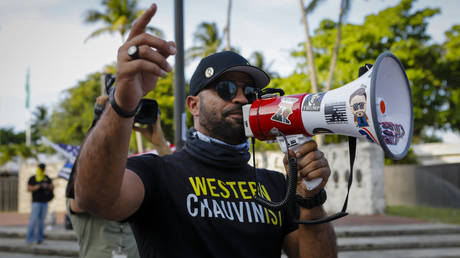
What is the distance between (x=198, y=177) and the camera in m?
1.90

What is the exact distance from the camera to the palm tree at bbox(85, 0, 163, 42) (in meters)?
23.4

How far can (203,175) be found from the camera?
1.92 meters

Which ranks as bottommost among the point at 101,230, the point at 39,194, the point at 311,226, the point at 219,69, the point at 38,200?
the point at 38,200

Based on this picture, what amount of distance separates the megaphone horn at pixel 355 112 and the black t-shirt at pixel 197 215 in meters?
0.29

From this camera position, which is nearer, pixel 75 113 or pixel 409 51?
pixel 409 51

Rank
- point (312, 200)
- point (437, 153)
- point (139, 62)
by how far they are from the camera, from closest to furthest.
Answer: point (139, 62), point (312, 200), point (437, 153)

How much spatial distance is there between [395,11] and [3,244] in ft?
65.5

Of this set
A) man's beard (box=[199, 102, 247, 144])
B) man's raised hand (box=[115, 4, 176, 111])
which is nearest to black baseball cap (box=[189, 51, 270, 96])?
man's beard (box=[199, 102, 247, 144])

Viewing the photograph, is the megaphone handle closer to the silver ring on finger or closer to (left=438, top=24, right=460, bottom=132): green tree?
the silver ring on finger

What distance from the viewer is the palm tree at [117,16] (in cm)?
2342

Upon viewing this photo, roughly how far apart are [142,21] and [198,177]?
84cm

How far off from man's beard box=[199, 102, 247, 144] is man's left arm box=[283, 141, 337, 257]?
12.9 inches

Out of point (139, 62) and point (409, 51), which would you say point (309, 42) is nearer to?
point (409, 51)

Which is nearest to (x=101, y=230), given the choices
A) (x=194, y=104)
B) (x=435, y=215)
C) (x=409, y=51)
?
(x=194, y=104)
